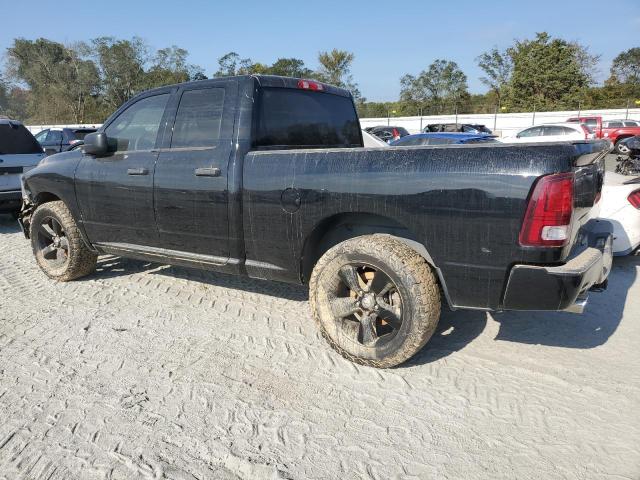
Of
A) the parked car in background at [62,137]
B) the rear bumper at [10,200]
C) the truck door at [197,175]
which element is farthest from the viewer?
the parked car in background at [62,137]

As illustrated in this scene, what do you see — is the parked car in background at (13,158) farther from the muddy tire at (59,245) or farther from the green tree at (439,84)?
the green tree at (439,84)

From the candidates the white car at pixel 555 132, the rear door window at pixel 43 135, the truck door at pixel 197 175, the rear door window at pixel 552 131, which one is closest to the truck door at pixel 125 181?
the truck door at pixel 197 175

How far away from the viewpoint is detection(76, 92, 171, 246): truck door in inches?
161

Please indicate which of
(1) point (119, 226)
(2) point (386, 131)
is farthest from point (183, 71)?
(1) point (119, 226)

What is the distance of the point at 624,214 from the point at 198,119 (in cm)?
437

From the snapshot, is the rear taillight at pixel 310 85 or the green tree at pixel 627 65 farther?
the green tree at pixel 627 65

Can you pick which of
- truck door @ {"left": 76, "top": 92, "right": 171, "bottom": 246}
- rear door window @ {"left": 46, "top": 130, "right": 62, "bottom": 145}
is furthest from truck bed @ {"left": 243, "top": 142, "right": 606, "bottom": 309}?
rear door window @ {"left": 46, "top": 130, "right": 62, "bottom": 145}

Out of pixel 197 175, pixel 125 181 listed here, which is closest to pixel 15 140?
pixel 125 181

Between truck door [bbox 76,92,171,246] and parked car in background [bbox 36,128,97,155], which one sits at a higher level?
parked car in background [bbox 36,128,97,155]

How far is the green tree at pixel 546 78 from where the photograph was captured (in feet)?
141

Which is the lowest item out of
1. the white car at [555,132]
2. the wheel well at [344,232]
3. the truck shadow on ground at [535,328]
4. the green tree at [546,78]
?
the truck shadow on ground at [535,328]

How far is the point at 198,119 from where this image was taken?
3.88m

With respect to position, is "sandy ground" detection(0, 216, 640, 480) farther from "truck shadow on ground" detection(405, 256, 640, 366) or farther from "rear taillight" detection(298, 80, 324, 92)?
"rear taillight" detection(298, 80, 324, 92)

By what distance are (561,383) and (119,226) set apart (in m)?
3.73
